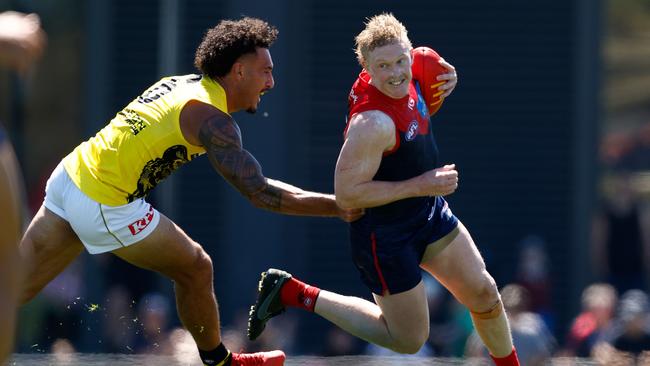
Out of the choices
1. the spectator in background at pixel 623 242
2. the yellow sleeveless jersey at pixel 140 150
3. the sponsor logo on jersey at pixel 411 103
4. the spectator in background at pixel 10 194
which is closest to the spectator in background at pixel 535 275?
the spectator in background at pixel 623 242

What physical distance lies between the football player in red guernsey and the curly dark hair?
42 centimetres

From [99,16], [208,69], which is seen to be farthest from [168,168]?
[99,16]

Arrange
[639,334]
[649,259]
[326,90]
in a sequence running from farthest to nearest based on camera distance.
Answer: [326,90], [649,259], [639,334]

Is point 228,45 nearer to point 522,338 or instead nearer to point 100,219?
point 100,219

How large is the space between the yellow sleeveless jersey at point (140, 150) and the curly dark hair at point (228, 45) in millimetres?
98

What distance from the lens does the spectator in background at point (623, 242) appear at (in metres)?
11.5

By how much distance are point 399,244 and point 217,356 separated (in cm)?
91

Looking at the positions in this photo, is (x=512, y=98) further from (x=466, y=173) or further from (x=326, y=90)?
(x=326, y=90)

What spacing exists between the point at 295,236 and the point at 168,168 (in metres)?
6.53

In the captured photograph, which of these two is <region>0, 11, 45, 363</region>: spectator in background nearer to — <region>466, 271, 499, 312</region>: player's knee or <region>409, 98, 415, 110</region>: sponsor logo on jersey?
<region>409, 98, 415, 110</region>: sponsor logo on jersey

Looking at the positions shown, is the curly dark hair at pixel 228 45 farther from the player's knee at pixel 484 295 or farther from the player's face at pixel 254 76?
the player's knee at pixel 484 295

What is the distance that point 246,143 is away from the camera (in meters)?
11.9

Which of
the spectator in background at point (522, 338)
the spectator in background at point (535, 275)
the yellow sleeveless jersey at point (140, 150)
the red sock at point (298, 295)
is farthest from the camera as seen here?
the spectator in background at point (535, 275)

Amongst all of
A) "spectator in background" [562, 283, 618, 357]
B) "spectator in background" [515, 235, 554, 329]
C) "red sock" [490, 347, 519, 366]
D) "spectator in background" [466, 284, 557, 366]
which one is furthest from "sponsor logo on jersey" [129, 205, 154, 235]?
"spectator in background" [515, 235, 554, 329]
